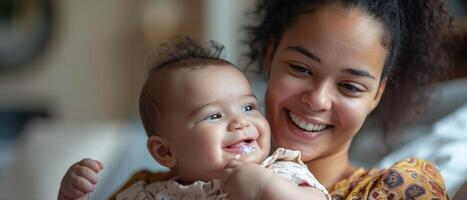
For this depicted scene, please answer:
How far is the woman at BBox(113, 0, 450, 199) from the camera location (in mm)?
1137

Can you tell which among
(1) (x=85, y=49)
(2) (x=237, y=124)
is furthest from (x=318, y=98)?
(1) (x=85, y=49)

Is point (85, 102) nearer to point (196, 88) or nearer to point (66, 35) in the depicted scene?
point (66, 35)

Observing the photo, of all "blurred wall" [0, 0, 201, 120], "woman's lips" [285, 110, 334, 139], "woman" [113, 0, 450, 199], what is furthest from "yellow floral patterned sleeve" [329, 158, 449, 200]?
"blurred wall" [0, 0, 201, 120]

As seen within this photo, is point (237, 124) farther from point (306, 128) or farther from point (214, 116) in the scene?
point (306, 128)

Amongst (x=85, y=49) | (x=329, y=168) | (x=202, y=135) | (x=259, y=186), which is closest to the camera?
(x=259, y=186)

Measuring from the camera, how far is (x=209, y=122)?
1.02m

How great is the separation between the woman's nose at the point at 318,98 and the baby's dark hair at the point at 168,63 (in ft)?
0.45

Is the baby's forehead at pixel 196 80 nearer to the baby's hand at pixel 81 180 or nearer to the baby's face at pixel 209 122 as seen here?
the baby's face at pixel 209 122

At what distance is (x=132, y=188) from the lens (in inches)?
47.1

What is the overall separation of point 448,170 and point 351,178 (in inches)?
13.7

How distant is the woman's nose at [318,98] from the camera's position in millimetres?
1128

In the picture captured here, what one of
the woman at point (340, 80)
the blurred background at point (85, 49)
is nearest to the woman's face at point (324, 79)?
the woman at point (340, 80)

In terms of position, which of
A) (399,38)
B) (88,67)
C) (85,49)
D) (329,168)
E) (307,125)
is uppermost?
(399,38)

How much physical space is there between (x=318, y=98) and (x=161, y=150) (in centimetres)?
26
